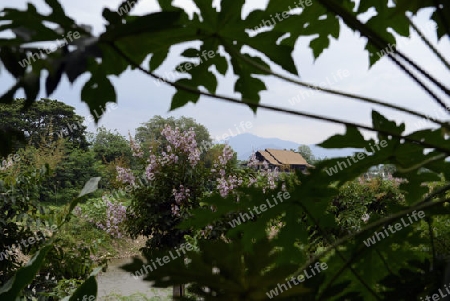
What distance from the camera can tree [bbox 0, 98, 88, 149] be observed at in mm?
13508

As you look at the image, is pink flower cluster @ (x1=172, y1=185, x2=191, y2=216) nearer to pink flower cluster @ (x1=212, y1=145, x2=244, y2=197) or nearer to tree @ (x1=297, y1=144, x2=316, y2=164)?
pink flower cluster @ (x1=212, y1=145, x2=244, y2=197)

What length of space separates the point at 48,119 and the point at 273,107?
15468 millimetres

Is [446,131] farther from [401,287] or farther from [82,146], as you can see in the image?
[82,146]

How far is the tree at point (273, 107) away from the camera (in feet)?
0.80

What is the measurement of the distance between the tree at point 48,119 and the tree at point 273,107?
1354 cm

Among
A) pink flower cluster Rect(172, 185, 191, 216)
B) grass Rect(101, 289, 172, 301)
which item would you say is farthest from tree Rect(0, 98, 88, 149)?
pink flower cluster Rect(172, 185, 191, 216)

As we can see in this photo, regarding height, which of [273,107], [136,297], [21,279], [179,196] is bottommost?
[273,107]

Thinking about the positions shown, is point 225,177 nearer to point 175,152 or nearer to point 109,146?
point 175,152

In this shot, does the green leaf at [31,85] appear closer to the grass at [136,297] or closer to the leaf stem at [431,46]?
the leaf stem at [431,46]

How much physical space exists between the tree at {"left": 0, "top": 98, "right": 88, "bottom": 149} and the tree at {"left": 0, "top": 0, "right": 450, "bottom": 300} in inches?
533

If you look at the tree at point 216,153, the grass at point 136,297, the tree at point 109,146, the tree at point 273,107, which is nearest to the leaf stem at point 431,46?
the tree at point 273,107

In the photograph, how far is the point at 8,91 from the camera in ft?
0.90

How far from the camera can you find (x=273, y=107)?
1.18ft

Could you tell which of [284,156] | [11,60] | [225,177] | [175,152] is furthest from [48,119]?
[11,60]
